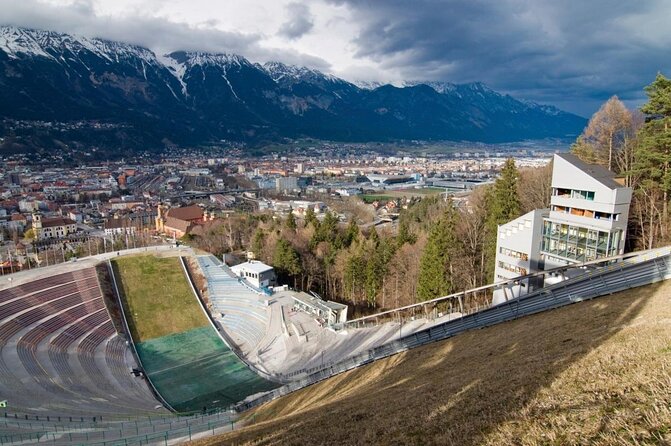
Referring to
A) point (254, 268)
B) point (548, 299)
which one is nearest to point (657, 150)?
point (548, 299)

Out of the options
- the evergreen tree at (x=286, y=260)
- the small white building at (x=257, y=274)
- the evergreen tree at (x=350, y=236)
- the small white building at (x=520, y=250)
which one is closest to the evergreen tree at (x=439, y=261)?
the small white building at (x=520, y=250)

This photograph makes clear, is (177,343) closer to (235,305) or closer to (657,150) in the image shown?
(235,305)

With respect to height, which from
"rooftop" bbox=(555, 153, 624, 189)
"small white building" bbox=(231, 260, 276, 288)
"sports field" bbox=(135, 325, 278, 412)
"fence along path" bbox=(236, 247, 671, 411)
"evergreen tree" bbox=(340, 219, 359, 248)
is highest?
"rooftop" bbox=(555, 153, 624, 189)

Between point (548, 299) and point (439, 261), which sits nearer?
point (548, 299)

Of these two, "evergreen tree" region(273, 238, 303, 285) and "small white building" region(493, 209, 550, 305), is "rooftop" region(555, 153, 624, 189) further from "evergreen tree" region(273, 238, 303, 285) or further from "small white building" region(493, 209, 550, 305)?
"evergreen tree" region(273, 238, 303, 285)

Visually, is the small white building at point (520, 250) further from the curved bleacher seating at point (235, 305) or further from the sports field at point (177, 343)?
the curved bleacher seating at point (235, 305)

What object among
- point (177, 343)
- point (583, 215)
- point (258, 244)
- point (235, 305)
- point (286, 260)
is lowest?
point (177, 343)

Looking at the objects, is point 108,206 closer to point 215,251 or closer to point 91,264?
point 215,251

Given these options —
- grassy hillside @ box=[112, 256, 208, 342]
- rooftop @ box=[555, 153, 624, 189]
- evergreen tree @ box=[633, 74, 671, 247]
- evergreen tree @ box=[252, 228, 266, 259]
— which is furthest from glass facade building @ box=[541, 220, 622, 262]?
evergreen tree @ box=[252, 228, 266, 259]
